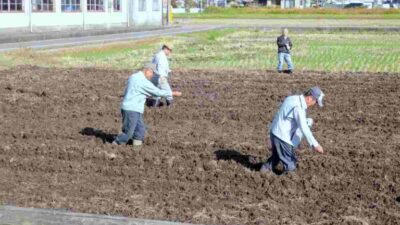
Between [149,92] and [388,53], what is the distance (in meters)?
21.2

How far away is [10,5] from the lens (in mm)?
38562

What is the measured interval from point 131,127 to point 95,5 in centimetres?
3978

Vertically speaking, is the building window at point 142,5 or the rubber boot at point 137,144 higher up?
the building window at point 142,5

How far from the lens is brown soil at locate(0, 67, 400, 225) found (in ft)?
26.8

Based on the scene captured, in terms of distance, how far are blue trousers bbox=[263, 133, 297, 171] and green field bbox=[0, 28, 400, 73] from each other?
13348 millimetres

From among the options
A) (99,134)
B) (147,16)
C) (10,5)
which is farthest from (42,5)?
(99,134)

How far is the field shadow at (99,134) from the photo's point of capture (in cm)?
1150

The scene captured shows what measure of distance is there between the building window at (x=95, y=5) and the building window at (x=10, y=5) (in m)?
8.91

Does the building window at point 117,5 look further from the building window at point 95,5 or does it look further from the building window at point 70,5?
the building window at point 70,5

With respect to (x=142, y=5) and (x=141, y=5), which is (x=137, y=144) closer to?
(x=141, y=5)

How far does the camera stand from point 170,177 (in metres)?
9.40

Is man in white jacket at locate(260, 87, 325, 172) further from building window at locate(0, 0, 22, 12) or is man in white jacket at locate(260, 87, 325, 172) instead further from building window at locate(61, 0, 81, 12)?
building window at locate(61, 0, 81, 12)

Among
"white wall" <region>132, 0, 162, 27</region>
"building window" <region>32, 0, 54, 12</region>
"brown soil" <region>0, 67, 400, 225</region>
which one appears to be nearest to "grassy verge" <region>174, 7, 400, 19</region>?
"white wall" <region>132, 0, 162, 27</region>

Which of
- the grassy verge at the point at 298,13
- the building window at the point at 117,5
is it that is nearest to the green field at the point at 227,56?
the building window at the point at 117,5
